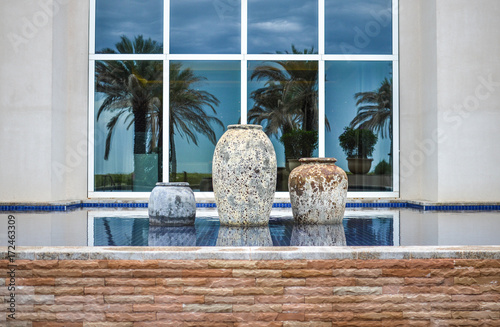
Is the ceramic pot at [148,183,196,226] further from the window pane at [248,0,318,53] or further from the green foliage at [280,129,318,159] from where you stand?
the window pane at [248,0,318,53]

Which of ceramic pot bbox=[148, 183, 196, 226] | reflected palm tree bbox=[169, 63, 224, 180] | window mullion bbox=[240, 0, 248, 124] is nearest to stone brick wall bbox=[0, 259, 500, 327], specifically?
ceramic pot bbox=[148, 183, 196, 226]

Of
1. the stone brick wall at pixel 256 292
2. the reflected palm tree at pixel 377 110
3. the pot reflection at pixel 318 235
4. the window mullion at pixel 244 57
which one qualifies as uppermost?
the window mullion at pixel 244 57

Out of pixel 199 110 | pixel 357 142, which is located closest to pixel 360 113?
pixel 357 142

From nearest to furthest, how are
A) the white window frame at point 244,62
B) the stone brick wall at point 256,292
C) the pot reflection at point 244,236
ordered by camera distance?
the stone brick wall at point 256,292 → the pot reflection at point 244,236 → the white window frame at point 244,62

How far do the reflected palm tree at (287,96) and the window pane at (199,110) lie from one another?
453 millimetres

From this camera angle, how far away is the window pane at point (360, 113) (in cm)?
1035

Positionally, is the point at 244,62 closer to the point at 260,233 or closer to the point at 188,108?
the point at 188,108

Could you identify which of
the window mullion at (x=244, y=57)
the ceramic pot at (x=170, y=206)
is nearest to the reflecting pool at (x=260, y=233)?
the ceramic pot at (x=170, y=206)

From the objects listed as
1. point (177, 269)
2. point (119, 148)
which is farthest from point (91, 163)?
point (177, 269)

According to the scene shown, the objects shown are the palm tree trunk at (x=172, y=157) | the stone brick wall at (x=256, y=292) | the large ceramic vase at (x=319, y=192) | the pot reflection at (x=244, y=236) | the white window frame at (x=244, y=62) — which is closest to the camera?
the stone brick wall at (x=256, y=292)

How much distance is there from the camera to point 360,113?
1047cm

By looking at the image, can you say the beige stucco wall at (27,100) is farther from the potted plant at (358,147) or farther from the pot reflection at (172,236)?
the potted plant at (358,147)

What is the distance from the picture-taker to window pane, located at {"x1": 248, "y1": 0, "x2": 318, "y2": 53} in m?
10.4

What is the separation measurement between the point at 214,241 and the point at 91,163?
6.22m
